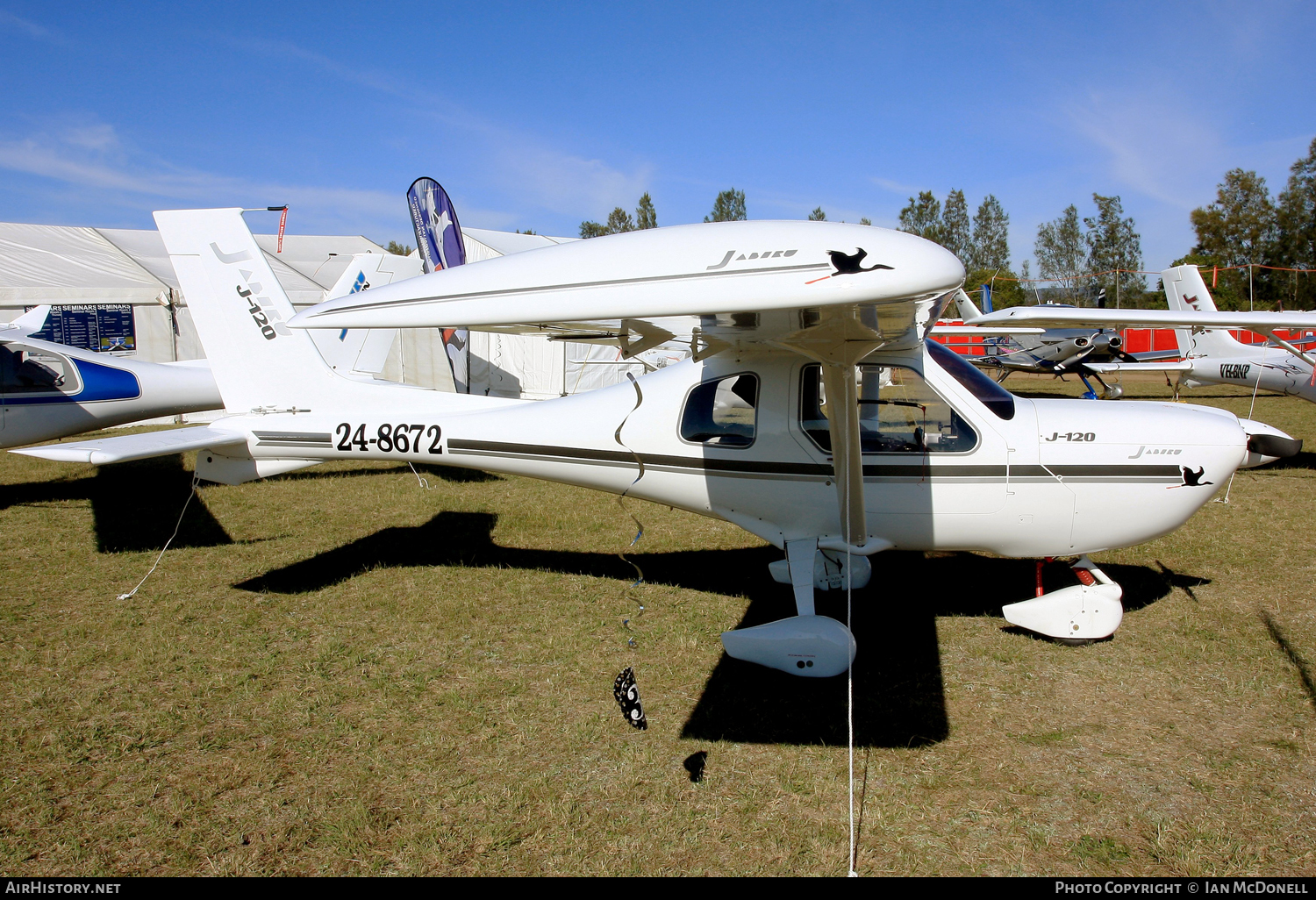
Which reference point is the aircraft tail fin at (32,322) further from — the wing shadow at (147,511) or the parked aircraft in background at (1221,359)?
the parked aircraft in background at (1221,359)

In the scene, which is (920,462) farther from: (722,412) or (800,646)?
(800,646)

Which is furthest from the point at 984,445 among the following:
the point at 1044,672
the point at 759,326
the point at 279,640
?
the point at 279,640

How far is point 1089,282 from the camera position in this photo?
5325cm

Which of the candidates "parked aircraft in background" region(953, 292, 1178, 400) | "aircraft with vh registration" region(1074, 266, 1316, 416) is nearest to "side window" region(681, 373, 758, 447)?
"aircraft with vh registration" region(1074, 266, 1316, 416)

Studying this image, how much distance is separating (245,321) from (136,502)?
16.1 ft

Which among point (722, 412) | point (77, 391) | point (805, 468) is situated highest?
point (77, 391)

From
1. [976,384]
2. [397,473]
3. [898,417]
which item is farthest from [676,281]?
[397,473]

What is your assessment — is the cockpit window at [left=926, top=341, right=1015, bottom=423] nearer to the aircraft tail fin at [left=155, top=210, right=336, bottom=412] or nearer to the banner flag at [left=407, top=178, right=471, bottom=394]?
the aircraft tail fin at [left=155, top=210, right=336, bottom=412]

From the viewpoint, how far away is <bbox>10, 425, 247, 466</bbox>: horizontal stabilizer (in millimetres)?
4836

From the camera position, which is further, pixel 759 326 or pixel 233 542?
pixel 233 542

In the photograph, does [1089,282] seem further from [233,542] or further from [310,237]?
[233,542]

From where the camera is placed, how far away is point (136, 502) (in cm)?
920

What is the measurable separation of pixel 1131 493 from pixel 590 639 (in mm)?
3467

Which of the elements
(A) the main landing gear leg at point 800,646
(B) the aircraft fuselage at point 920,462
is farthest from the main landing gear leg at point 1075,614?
(A) the main landing gear leg at point 800,646
